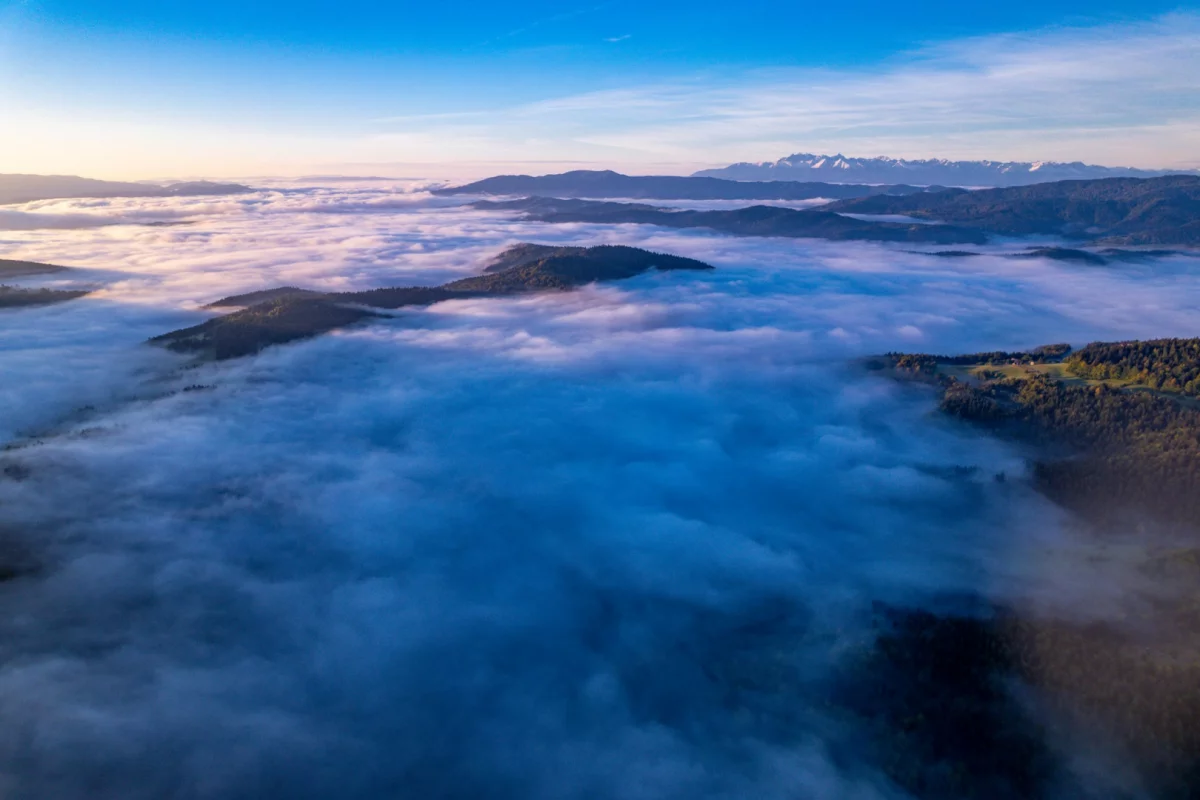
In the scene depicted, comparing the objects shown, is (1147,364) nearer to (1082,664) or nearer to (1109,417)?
(1109,417)

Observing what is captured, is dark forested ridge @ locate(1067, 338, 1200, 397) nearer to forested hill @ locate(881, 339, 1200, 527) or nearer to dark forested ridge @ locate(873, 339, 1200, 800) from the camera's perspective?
forested hill @ locate(881, 339, 1200, 527)

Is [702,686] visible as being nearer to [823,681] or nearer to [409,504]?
[823,681]

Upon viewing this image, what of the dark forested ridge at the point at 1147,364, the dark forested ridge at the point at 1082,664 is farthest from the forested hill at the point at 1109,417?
the dark forested ridge at the point at 1082,664

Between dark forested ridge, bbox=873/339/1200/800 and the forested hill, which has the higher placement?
the forested hill

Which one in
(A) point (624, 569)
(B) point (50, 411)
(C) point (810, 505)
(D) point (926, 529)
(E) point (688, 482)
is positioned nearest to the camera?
(A) point (624, 569)

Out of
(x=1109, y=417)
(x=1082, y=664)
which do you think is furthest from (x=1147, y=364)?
(x=1082, y=664)

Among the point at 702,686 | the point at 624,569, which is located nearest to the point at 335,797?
the point at 702,686

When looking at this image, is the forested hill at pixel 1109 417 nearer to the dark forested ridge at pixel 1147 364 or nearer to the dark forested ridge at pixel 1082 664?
the dark forested ridge at pixel 1147 364

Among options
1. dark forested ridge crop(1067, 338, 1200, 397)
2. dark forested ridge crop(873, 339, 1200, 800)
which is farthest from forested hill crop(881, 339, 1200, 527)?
dark forested ridge crop(873, 339, 1200, 800)
